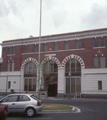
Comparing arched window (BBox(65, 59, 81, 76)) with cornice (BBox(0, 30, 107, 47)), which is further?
arched window (BBox(65, 59, 81, 76))

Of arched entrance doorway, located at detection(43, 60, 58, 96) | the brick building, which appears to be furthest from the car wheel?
arched entrance doorway, located at detection(43, 60, 58, 96)

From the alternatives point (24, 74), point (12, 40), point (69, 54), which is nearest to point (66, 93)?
point (69, 54)

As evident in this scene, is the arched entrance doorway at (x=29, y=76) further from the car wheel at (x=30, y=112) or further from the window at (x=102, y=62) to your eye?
the car wheel at (x=30, y=112)

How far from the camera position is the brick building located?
33.9 m

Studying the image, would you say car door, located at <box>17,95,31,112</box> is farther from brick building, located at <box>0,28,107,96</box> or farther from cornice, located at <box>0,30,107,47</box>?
cornice, located at <box>0,30,107,47</box>

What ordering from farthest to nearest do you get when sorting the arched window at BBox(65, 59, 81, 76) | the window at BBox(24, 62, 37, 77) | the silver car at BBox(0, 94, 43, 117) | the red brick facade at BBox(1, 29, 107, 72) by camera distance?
the window at BBox(24, 62, 37, 77)
the arched window at BBox(65, 59, 81, 76)
the red brick facade at BBox(1, 29, 107, 72)
the silver car at BBox(0, 94, 43, 117)

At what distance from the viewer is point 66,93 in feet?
119

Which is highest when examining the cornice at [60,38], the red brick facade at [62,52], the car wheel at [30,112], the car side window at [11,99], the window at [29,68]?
the cornice at [60,38]

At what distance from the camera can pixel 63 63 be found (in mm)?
36844

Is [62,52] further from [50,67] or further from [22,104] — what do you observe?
[22,104]

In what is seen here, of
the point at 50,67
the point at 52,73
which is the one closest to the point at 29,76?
the point at 50,67

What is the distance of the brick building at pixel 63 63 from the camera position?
111 ft

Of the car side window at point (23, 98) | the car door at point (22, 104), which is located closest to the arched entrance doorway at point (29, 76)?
the car side window at point (23, 98)

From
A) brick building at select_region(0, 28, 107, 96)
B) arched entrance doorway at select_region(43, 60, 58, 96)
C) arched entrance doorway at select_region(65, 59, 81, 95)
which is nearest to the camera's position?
brick building at select_region(0, 28, 107, 96)
